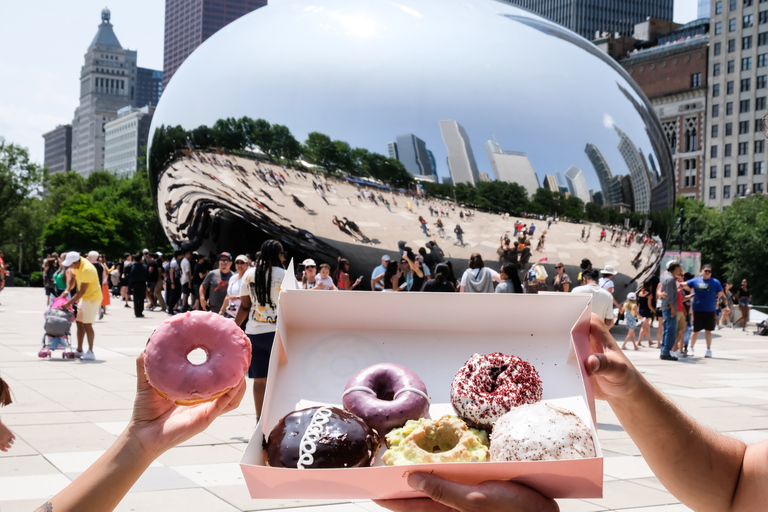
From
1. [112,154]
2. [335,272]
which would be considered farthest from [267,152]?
[112,154]

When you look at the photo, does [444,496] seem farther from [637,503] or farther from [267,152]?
[267,152]

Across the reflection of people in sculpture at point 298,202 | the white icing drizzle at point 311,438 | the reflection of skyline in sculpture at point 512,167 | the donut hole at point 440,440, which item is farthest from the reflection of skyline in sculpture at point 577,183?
the white icing drizzle at point 311,438

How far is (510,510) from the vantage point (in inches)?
59.7

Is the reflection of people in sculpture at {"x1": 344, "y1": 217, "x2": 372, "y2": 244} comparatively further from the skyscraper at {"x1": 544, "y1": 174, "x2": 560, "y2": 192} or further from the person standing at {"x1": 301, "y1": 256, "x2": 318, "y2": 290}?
the skyscraper at {"x1": 544, "y1": 174, "x2": 560, "y2": 192}

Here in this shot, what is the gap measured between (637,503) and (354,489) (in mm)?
3615

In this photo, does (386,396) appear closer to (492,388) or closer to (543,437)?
(492,388)

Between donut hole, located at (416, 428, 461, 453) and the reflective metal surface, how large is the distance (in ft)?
36.3

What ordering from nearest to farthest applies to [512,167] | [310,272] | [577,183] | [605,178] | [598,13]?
[310,272], [512,167], [577,183], [605,178], [598,13]

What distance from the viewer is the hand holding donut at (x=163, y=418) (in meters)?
1.73

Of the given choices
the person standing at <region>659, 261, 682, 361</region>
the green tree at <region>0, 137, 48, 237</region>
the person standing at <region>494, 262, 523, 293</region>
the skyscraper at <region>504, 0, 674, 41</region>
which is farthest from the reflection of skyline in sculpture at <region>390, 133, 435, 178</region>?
the skyscraper at <region>504, 0, 674, 41</region>

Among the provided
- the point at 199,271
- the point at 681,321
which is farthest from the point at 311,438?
the point at 199,271

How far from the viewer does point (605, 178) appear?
13711 millimetres

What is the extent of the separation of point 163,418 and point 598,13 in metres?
142

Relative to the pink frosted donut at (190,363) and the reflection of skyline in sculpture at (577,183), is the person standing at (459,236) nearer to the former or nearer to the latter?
the reflection of skyline in sculpture at (577,183)
